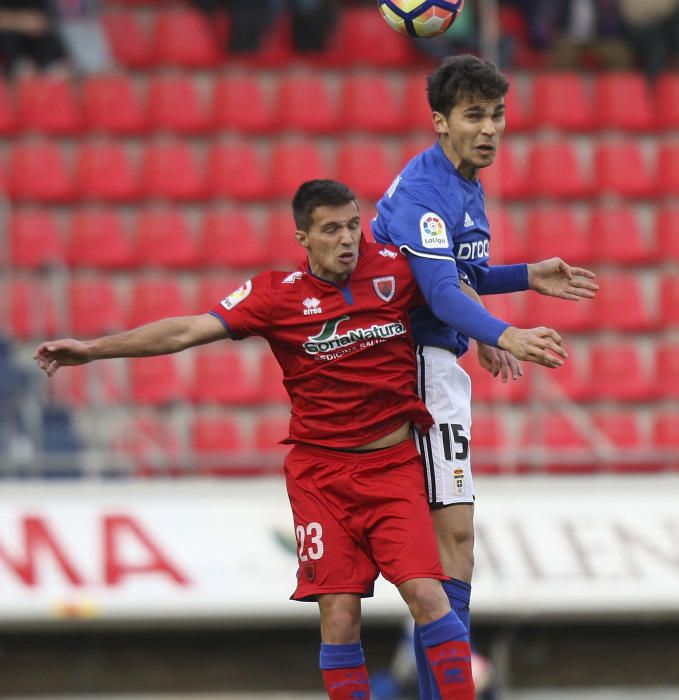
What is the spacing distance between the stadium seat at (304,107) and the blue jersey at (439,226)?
6.24 m

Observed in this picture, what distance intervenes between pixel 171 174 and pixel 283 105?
1.07m

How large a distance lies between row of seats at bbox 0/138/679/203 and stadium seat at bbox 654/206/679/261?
0.72 ft

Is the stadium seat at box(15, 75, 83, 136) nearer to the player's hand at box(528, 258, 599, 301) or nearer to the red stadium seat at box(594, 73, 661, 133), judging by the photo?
the red stadium seat at box(594, 73, 661, 133)

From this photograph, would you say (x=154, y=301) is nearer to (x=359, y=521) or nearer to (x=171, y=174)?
(x=171, y=174)

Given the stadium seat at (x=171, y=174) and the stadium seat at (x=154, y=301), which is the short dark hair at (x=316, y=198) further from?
the stadium seat at (x=171, y=174)

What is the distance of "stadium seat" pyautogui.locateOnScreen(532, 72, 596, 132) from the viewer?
38.9 feet

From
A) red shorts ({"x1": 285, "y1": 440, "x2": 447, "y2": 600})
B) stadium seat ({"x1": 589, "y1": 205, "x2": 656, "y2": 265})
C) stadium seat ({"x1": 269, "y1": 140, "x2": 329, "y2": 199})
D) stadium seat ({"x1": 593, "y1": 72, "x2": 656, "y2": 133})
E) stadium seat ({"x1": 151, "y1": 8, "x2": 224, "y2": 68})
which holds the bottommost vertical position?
red shorts ({"x1": 285, "y1": 440, "x2": 447, "y2": 600})

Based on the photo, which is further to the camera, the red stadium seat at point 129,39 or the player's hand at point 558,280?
the red stadium seat at point 129,39

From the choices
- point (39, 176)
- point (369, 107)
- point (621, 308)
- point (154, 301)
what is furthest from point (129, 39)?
point (621, 308)

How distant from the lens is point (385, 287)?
5219mm

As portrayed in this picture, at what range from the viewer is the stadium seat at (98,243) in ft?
35.7

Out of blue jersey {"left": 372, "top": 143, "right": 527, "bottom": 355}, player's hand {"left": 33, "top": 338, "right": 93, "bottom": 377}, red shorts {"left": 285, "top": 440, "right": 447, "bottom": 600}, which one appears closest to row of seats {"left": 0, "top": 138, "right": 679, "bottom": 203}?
blue jersey {"left": 372, "top": 143, "right": 527, "bottom": 355}

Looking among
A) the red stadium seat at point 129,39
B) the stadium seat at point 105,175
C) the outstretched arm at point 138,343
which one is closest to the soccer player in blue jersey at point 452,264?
the outstretched arm at point 138,343

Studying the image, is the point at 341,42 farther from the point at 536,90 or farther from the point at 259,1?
the point at 536,90
